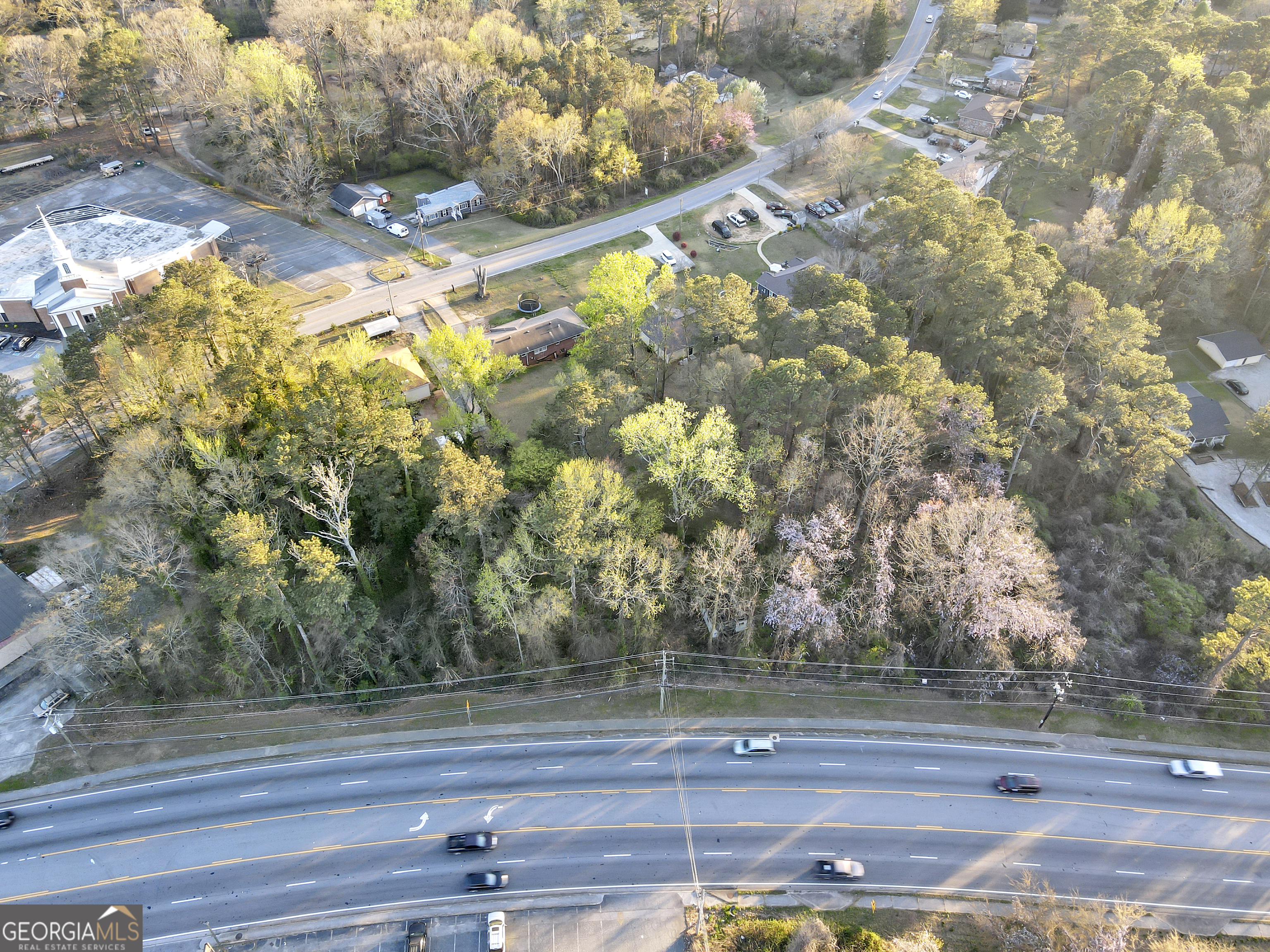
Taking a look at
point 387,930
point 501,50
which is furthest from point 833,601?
point 501,50

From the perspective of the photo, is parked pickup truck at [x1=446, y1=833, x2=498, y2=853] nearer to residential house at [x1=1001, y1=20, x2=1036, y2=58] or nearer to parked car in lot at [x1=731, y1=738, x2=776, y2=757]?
parked car in lot at [x1=731, y1=738, x2=776, y2=757]

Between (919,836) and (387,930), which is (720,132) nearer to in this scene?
(919,836)

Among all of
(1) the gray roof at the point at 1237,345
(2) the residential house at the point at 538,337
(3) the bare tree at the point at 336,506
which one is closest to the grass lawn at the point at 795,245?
(2) the residential house at the point at 538,337

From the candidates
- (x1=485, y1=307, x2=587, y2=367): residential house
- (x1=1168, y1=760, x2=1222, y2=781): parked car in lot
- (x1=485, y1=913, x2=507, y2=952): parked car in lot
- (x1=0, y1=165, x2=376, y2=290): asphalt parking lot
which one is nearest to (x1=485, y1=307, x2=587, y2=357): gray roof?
(x1=485, y1=307, x2=587, y2=367): residential house

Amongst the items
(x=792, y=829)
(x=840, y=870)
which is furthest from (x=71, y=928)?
(x=840, y=870)

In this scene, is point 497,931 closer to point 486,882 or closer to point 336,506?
point 486,882
